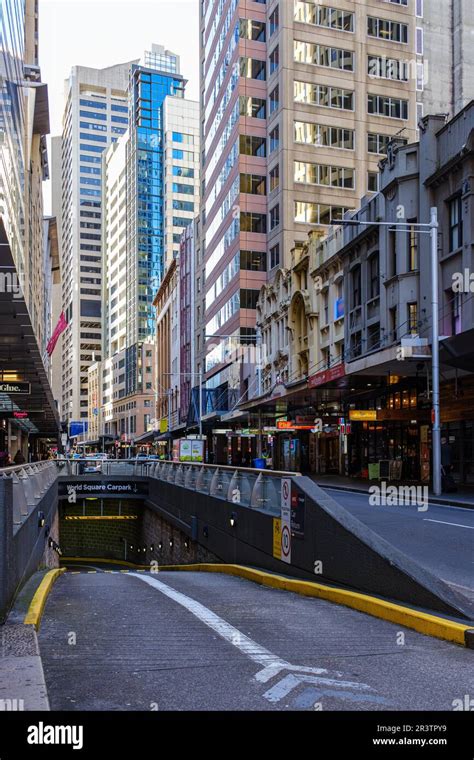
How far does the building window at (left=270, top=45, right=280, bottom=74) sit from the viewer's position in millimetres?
64512

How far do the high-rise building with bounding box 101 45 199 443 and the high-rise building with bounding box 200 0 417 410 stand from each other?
267ft

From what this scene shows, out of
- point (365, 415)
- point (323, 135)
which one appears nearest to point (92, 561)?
point (365, 415)

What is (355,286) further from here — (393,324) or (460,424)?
(460,424)

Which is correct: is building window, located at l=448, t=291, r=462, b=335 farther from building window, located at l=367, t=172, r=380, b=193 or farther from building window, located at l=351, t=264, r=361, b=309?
building window, located at l=367, t=172, r=380, b=193

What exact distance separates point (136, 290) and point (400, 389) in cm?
13443

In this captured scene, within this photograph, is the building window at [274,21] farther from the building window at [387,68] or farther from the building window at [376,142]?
the building window at [376,142]

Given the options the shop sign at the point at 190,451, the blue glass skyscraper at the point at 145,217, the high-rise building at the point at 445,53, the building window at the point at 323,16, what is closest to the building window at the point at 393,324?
the shop sign at the point at 190,451

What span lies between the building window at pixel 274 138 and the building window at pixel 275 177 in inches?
72.0

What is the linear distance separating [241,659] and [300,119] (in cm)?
6186

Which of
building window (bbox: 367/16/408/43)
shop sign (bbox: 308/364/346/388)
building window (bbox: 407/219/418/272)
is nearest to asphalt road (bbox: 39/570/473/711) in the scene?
shop sign (bbox: 308/364/346/388)

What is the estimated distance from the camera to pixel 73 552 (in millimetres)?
48156

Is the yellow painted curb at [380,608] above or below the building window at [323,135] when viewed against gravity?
below

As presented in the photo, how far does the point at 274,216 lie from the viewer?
6456cm

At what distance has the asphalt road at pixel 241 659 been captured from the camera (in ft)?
17.0
